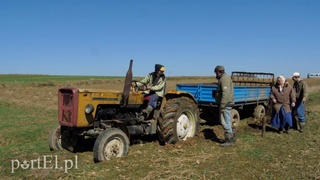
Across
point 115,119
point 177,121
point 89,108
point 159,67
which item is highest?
point 159,67

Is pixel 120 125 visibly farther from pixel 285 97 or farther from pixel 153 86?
pixel 285 97

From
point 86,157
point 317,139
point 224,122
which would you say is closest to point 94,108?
point 86,157

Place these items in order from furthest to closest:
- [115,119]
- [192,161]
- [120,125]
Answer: [115,119], [120,125], [192,161]

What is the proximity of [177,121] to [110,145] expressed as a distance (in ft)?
6.11

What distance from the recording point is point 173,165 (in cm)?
548

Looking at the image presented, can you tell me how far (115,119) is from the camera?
255 inches

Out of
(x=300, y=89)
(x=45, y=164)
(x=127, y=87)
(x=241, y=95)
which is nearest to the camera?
(x=45, y=164)

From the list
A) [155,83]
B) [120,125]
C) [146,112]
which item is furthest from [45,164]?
[155,83]

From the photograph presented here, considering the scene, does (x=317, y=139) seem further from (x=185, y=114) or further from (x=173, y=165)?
(x=173, y=165)

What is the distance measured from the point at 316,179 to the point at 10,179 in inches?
189

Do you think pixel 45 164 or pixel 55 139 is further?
pixel 55 139

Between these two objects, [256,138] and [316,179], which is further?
[256,138]

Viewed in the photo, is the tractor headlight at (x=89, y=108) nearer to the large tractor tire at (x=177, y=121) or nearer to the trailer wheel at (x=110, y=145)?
the trailer wheel at (x=110, y=145)

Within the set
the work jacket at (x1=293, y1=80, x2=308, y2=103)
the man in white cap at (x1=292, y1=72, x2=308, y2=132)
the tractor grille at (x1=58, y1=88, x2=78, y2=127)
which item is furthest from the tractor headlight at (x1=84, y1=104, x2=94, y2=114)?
the work jacket at (x1=293, y1=80, x2=308, y2=103)
